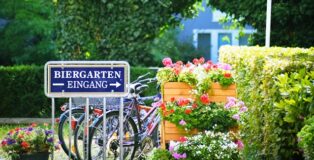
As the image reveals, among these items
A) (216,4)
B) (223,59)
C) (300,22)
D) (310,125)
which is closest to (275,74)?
(310,125)

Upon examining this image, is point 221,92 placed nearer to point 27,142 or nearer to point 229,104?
point 229,104

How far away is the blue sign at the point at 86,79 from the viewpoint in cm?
578

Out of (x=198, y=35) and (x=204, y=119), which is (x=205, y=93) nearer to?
(x=204, y=119)

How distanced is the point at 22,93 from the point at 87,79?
8.22m

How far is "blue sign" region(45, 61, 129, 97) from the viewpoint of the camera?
19.0 ft

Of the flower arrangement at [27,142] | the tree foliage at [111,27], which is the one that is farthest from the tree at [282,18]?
the flower arrangement at [27,142]

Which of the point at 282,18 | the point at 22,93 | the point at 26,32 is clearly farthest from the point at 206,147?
the point at 26,32

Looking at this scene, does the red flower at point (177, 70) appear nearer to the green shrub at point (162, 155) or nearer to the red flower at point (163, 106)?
the red flower at point (163, 106)

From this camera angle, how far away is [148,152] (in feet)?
25.5

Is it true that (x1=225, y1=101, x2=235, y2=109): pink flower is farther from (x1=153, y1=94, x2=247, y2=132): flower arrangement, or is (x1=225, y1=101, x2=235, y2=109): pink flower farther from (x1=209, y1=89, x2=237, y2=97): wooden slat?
(x1=209, y1=89, x2=237, y2=97): wooden slat

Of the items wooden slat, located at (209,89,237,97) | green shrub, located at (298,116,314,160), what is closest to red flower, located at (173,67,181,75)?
wooden slat, located at (209,89,237,97)

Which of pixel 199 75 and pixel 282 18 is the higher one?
pixel 282 18

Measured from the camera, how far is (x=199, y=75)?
687cm

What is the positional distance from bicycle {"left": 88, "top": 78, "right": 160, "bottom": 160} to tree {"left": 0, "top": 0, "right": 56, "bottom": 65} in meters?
14.2
